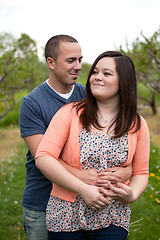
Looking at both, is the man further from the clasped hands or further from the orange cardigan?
the clasped hands

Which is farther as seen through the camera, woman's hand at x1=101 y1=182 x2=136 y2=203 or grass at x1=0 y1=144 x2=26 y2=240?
grass at x1=0 y1=144 x2=26 y2=240

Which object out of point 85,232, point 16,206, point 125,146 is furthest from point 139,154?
point 16,206

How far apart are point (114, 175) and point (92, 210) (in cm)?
31

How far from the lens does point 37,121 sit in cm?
241

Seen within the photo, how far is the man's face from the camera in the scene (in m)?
2.57

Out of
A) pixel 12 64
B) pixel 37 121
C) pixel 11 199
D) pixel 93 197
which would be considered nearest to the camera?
pixel 93 197

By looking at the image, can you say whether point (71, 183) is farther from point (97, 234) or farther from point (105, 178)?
point (97, 234)

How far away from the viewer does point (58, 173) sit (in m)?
2.00

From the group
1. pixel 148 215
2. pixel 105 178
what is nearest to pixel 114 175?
pixel 105 178

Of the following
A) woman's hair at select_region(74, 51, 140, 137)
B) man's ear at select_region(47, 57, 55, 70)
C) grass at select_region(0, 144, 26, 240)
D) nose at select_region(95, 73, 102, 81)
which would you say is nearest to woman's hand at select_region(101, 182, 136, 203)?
woman's hair at select_region(74, 51, 140, 137)

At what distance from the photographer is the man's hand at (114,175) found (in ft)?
6.68

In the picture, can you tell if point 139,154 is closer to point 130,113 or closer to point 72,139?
point 130,113

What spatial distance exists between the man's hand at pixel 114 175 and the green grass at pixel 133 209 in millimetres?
1939

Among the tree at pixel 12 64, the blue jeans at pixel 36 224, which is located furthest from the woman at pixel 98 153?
the tree at pixel 12 64
